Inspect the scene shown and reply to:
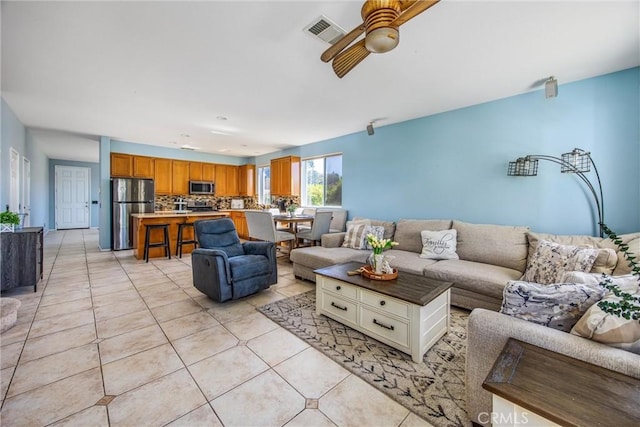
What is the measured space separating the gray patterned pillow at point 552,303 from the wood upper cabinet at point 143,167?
24.6 ft

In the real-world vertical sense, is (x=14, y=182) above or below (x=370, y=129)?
below

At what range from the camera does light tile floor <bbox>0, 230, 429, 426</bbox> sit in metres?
1.45

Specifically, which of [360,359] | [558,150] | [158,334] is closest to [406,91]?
[558,150]

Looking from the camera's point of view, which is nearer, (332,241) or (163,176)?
(332,241)

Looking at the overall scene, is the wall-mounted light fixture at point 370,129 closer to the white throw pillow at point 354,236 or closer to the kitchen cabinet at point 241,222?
the white throw pillow at point 354,236

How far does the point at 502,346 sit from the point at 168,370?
2103 mm

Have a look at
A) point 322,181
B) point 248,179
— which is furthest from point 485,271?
point 248,179

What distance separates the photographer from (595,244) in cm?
252

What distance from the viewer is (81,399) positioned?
155 centimetres

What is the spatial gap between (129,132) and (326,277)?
534cm

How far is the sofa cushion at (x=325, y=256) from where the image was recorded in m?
3.38

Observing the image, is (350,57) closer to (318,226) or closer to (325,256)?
(325,256)

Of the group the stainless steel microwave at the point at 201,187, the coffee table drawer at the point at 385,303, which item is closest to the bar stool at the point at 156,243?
the stainless steel microwave at the point at 201,187

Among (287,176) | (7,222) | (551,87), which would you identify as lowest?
(7,222)
